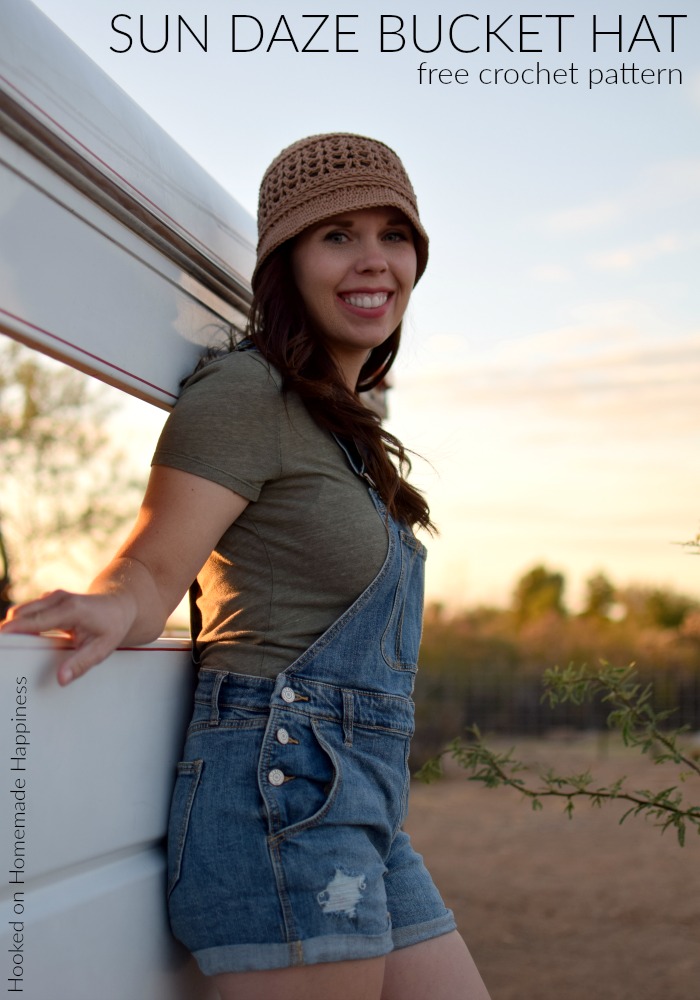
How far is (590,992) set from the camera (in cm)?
388

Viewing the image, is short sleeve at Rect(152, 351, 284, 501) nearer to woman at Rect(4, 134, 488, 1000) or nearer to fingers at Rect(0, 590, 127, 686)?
woman at Rect(4, 134, 488, 1000)

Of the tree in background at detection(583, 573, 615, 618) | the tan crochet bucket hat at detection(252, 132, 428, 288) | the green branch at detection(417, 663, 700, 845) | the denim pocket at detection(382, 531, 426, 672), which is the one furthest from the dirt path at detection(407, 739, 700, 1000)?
the tree in background at detection(583, 573, 615, 618)

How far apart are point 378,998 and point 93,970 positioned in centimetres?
39

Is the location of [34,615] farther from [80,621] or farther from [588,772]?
[588,772]

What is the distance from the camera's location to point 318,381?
1.65 meters

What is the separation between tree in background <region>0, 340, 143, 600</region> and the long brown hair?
174 centimetres

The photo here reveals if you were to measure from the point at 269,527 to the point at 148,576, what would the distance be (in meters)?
0.23

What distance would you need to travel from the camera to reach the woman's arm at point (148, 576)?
1.20 meters

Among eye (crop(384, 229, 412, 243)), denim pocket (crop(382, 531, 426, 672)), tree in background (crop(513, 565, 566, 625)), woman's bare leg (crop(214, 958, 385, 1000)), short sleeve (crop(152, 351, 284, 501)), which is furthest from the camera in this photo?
tree in background (crop(513, 565, 566, 625))

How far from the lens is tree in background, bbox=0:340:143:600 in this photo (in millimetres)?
3932

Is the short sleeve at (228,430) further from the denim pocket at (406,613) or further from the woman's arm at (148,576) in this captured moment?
the denim pocket at (406,613)

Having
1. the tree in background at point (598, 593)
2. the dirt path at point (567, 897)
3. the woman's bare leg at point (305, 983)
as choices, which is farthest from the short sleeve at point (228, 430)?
the tree in background at point (598, 593)

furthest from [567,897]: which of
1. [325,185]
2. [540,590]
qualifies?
[540,590]

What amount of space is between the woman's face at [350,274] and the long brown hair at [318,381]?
35mm
